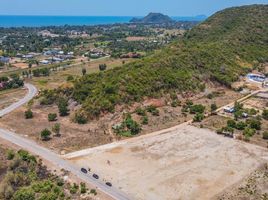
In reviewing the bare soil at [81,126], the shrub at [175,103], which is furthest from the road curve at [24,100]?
the shrub at [175,103]

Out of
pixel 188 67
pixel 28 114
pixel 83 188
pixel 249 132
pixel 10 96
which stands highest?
pixel 188 67

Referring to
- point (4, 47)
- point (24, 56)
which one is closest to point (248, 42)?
point (24, 56)

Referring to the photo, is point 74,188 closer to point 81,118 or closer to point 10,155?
point 10,155

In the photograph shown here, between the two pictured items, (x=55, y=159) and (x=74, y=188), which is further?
(x=55, y=159)

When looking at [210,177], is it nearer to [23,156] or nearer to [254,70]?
[23,156]

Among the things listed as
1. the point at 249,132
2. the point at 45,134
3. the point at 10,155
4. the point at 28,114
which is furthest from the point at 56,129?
the point at 249,132

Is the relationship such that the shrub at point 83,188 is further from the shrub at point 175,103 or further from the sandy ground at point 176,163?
the shrub at point 175,103

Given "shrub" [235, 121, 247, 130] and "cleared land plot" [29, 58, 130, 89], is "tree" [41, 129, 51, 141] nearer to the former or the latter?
"shrub" [235, 121, 247, 130]
